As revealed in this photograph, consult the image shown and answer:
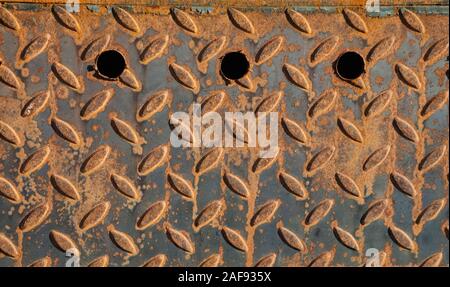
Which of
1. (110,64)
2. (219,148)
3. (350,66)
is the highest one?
(110,64)

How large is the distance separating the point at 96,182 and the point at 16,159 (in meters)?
0.43

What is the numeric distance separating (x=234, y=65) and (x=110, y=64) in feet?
2.19

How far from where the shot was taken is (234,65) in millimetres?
2736

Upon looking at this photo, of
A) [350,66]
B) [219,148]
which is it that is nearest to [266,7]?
[350,66]

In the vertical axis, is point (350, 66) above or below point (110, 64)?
below

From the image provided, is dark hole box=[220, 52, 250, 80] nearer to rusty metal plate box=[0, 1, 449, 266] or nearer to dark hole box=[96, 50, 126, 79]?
rusty metal plate box=[0, 1, 449, 266]

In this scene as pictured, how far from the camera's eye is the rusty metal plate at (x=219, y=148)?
2.64 meters

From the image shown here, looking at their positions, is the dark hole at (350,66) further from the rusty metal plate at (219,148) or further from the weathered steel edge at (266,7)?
the weathered steel edge at (266,7)

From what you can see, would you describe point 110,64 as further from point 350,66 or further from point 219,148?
point 350,66

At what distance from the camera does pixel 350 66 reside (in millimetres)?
2764

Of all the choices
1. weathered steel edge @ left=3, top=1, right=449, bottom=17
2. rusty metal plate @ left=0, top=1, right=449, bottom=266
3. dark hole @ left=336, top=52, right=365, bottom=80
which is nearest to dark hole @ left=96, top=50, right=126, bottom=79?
rusty metal plate @ left=0, top=1, right=449, bottom=266

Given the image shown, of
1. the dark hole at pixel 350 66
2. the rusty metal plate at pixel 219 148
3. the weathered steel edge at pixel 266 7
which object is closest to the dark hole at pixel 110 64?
the rusty metal plate at pixel 219 148

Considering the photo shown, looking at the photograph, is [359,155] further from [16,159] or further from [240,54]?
[16,159]

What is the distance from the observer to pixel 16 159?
8.64 feet
